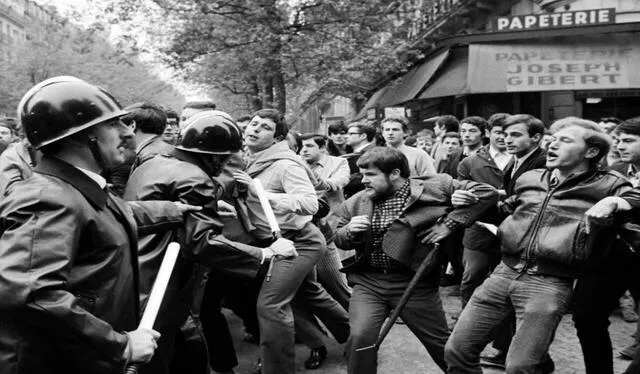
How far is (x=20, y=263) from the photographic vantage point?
2.02 meters

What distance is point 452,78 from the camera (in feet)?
50.0

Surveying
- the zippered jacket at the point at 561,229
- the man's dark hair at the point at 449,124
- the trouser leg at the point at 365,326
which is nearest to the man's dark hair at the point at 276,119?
the trouser leg at the point at 365,326

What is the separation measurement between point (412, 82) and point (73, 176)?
52.8 ft

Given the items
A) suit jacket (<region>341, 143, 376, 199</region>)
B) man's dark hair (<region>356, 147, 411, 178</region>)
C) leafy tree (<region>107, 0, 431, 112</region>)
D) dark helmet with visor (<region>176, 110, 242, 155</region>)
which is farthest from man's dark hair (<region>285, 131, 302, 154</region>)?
leafy tree (<region>107, 0, 431, 112</region>)

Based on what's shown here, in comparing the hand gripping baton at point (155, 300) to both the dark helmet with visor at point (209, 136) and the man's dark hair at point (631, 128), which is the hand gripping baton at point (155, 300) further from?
the man's dark hair at point (631, 128)

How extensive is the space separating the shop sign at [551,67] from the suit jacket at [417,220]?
1010 centimetres

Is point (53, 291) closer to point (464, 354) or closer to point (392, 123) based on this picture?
point (464, 354)

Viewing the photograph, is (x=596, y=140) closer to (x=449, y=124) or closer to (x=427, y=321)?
(x=427, y=321)

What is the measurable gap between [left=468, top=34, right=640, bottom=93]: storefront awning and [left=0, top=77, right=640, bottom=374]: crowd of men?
8.17m

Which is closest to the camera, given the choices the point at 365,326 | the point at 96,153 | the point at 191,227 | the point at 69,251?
the point at 69,251

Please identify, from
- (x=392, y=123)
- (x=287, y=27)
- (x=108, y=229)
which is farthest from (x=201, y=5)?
(x=108, y=229)

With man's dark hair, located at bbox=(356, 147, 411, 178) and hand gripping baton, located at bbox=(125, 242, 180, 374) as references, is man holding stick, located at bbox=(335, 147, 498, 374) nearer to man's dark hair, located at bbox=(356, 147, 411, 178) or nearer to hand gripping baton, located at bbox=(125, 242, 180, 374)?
man's dark hair, located at bbox=(356, 147, 411, 178)

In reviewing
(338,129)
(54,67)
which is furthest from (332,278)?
(54,67)

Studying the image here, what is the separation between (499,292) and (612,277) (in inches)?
41.4
